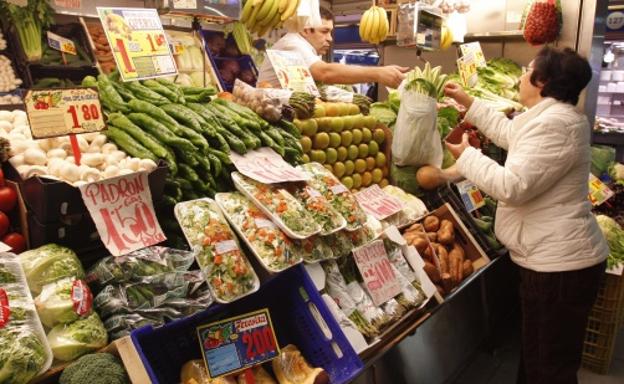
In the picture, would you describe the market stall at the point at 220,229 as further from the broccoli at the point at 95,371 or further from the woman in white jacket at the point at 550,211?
the woman in white jacket at the point at 550,211

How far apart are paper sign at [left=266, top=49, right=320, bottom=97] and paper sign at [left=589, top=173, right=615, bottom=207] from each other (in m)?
2.92

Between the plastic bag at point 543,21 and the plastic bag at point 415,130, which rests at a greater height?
the plastic bag at point 543,21

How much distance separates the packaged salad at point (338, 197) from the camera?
2.48 meters

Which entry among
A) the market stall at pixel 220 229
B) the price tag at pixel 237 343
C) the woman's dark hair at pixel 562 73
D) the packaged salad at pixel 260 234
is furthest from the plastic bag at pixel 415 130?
the price tag at pixel 237 343

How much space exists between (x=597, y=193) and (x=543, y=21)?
2151mm

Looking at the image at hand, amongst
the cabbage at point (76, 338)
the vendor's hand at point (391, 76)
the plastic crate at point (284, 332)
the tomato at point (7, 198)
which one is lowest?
the plastic crate at point (284, 332)

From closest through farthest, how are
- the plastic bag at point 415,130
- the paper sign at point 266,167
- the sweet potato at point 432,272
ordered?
the paper sign at point 266,167, the sweet potato at point 432,272, the plastic bag at point 415,130

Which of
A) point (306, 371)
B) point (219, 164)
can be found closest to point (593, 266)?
point (306, 371)

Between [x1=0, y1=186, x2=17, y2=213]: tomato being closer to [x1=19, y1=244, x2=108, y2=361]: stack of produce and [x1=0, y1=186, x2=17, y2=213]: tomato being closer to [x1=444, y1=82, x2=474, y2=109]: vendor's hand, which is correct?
[x1=19, y1=244, x2=108, y2=361]: stack of produce

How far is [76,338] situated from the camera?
5.04 feet

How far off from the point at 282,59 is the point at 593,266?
231 cm

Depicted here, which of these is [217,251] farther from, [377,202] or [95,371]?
[377,202]

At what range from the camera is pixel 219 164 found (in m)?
2.27

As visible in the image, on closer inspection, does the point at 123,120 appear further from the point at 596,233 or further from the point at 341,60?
the point at 341,60
